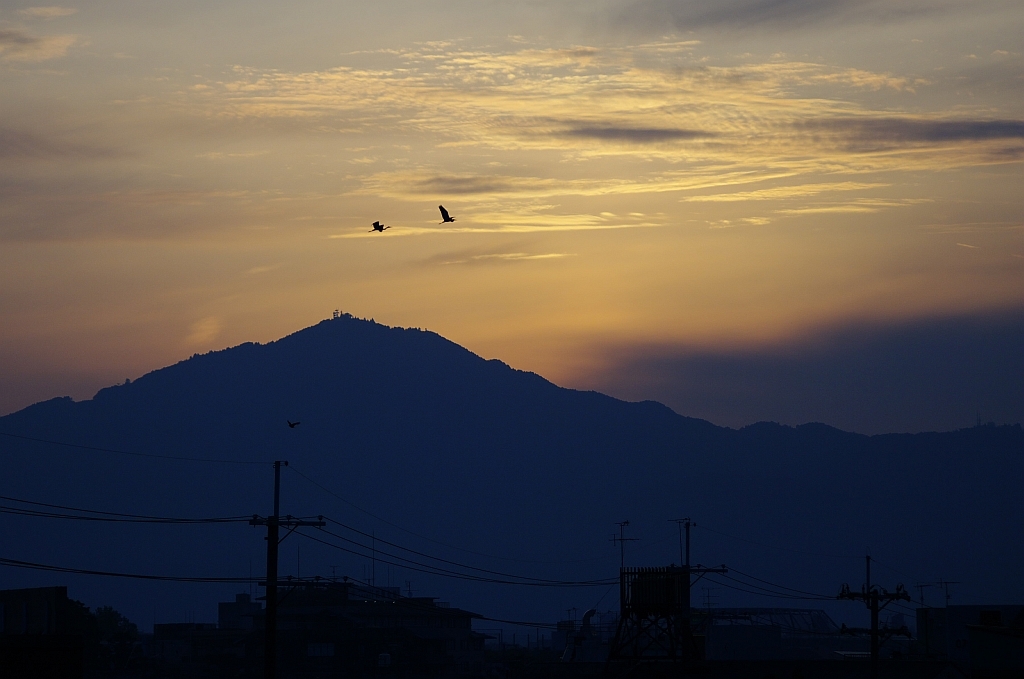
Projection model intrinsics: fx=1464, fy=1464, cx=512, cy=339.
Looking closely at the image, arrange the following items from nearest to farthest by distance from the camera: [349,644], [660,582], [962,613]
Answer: [660,582] → [962,613] → [349,644]

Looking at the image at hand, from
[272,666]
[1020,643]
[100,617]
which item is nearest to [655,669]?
[1020,643]

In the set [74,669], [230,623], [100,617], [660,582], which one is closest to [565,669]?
[660,582]

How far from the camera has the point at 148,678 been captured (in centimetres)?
9950

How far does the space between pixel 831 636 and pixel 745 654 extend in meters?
32.0

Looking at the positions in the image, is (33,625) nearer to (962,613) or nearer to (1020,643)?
(1020,643)

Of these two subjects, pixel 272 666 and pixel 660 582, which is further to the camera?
pixel 660 582

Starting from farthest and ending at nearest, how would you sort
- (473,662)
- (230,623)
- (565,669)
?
(230,623) → (473,662) → (565,669)

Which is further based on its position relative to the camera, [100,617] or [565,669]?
[100,617]

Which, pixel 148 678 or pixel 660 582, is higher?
pixel 660 582

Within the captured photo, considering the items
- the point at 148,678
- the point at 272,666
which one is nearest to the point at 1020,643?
the point at 272,666

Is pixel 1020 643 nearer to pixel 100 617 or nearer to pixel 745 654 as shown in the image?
pixel 745 654

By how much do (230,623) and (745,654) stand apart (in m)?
71.1

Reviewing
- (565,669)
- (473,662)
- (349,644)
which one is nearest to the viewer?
(565,669)

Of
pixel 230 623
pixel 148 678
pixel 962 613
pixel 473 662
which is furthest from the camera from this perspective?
pixel 230 623
